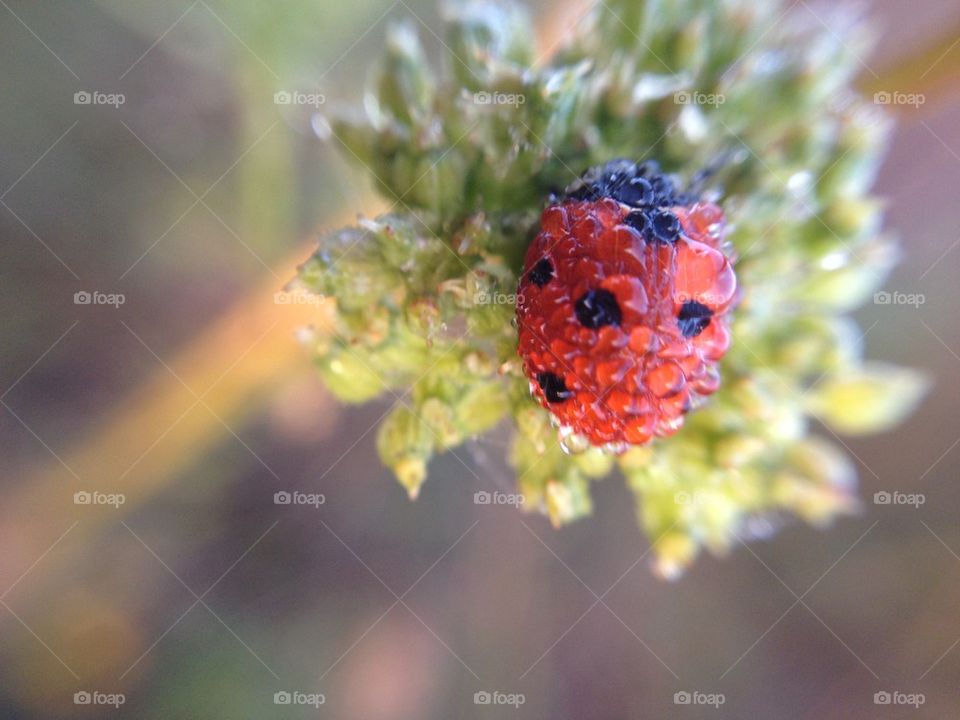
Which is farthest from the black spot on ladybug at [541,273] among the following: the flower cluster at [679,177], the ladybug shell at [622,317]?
the flower cluster at [679,177]

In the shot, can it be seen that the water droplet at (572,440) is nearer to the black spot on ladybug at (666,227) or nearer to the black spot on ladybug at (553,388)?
the black spot on ladybug at (553,388)

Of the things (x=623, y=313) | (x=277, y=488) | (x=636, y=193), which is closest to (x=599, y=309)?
(x=623, y=313)

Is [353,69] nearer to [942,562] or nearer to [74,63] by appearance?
[74,63]

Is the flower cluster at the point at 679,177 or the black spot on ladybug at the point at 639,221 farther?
the flower cluster at the point at 679,177

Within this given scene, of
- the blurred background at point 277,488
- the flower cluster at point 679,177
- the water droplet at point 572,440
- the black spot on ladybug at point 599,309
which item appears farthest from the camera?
the blurred background at point 277,488

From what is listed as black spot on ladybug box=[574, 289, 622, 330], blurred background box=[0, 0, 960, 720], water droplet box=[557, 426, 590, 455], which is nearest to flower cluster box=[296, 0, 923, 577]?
water droplet box=[557, 426, 590, 455]

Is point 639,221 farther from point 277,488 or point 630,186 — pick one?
point 277,488

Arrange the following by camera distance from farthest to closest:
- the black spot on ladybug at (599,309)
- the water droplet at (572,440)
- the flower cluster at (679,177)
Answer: the flower cluster at (679,177) → the water droplet at (572,440) → the black spot on ladybug at (599,309)
